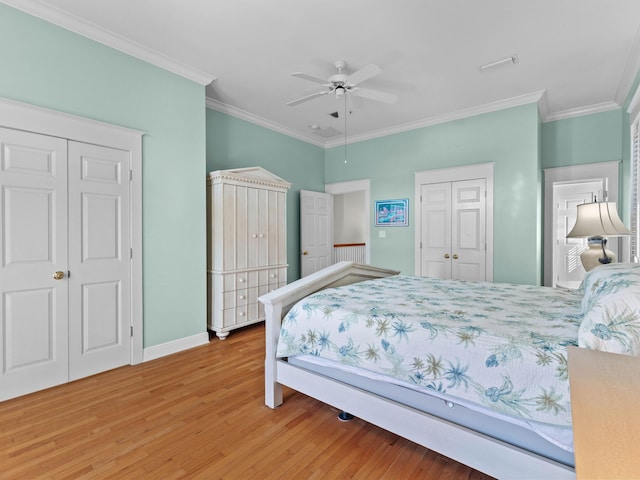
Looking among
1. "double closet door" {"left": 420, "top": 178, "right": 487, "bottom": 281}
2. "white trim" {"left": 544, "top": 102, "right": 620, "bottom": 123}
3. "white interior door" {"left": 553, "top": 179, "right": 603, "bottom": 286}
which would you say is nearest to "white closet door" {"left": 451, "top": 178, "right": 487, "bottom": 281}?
"double closet door" {"left": 420, "top": 178, "right": 487, "bottom": 281}

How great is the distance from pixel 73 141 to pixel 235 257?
1.87 m

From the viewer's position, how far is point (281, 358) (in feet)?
7.41

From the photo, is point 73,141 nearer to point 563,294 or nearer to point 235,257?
point 235,257

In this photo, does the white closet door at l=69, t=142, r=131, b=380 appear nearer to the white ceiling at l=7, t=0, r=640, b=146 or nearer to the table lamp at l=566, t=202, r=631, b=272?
the white ceiling at l=7, t=0, r=640, b=146

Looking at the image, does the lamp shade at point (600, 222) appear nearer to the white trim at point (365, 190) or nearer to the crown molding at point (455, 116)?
the crown molding at point (455, 116)

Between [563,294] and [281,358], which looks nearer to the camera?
[281,358]

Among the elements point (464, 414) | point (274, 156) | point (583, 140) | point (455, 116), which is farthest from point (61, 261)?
point (583, 140)

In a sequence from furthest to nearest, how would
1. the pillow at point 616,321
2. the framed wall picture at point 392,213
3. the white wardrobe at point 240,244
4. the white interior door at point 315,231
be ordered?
the white interior door at point 315,231
the framed wall picture at point 392,213
the white wardrobe at point 240,244
the pillow at point 616,321

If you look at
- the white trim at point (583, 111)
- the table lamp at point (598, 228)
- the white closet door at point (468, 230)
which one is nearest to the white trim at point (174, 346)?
the white closet door at point (468, 230)

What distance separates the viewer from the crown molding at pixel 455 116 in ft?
12.9

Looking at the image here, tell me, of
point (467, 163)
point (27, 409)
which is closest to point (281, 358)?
point (27, 409)

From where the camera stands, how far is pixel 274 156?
5.08 m

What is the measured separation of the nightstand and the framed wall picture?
4326 mm

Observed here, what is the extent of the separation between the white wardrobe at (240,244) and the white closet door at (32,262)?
1.44 meters
